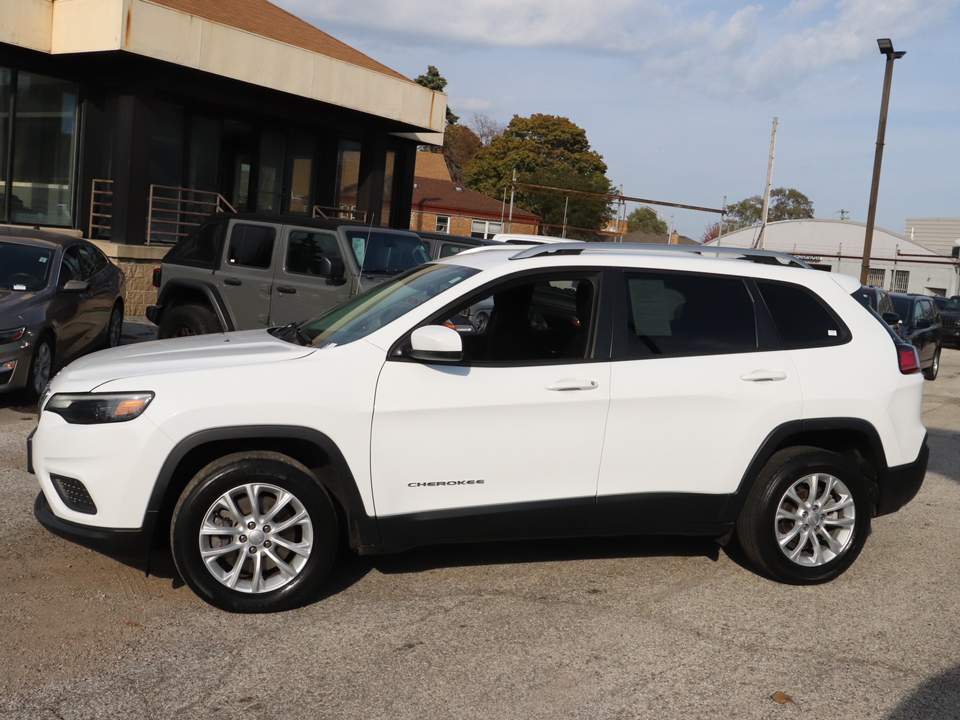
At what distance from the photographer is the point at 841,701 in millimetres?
4020

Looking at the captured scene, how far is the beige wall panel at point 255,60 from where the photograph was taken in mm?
18453

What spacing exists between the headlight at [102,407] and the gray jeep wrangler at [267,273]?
5977 millimetres

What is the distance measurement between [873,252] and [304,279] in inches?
2395

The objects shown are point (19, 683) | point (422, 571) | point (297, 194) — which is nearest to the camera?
point (19, 683)

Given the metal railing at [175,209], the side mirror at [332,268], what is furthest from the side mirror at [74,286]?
the metal railing at [175,209]

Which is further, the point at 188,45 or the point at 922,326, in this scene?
the point at 188,45

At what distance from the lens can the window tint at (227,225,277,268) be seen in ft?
35.6

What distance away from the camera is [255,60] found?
19.3 metres

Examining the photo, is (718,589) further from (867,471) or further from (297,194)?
(297,194)

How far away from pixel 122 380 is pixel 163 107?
17.1m

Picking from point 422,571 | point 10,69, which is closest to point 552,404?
point 422,571

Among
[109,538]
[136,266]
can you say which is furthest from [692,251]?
[136,266]

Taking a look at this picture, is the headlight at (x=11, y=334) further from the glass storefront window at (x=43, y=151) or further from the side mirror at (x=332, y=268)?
the glass storefront window at (x=43, y=151)

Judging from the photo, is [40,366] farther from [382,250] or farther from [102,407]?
[102,407]
